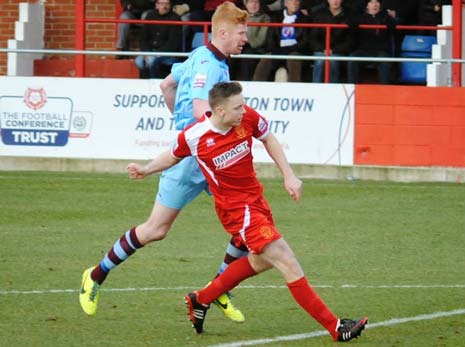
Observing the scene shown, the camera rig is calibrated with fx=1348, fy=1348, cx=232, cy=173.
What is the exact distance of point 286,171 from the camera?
8.40m

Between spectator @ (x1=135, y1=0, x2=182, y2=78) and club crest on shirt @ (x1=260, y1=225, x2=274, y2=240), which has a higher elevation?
spectator @ (x1=135, y1=0, x2=182, y2=78)

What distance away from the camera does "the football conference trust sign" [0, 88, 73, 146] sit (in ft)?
63.0

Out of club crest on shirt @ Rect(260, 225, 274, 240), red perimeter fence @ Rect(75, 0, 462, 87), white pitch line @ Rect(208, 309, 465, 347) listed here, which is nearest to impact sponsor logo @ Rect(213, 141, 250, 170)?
club crest on shirt @ Rect(260, 225, 274, 240)

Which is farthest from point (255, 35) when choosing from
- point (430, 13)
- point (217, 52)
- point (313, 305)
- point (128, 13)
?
point (313, 305)

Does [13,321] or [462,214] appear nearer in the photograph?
[13,321]

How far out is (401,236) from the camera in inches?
533

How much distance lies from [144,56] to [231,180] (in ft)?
40.6

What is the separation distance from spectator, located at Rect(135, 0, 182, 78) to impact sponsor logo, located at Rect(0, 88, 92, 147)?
5.99ft

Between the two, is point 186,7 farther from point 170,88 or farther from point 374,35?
point 170,88

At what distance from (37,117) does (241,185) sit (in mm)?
11153

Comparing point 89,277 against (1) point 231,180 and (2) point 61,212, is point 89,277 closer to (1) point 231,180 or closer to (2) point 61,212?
(1) point 231,180

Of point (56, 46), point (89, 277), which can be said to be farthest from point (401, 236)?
point (56, 46)

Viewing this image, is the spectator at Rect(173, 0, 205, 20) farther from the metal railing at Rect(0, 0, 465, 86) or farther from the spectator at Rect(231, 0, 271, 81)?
the spectator at Rect(231, 0, 271, 81)

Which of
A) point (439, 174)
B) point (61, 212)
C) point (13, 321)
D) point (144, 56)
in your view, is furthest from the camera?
point (144, 56)
